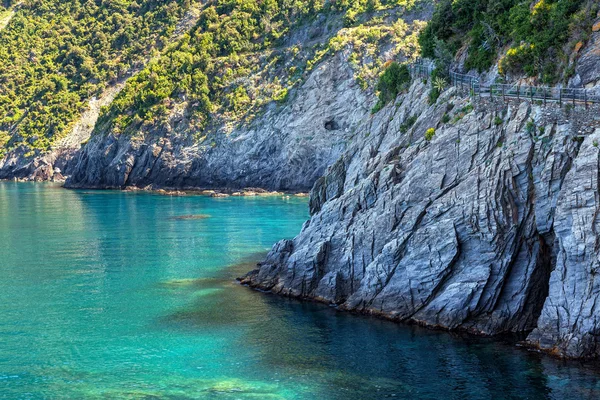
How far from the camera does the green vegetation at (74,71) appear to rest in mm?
175125

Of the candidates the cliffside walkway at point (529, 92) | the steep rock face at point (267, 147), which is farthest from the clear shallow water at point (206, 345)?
the steep rock face at point (267, 147)

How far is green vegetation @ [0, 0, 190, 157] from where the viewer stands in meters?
175

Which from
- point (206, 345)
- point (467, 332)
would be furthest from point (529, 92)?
point (206, 345)

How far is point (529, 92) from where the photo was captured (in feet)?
135

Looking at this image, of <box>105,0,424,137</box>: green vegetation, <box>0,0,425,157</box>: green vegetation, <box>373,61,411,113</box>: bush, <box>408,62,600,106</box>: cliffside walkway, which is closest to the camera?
<box>408,62,600,106</box>: cliffside walkway

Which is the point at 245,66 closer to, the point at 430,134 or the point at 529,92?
the point at 430,134

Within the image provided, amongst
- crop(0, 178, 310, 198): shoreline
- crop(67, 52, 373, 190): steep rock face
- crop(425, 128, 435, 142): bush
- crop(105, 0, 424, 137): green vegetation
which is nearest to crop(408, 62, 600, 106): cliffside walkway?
crop(425, 128, 435, 142): bush

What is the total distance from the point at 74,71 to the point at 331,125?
89457 millimetres

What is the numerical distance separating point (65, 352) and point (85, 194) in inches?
3615

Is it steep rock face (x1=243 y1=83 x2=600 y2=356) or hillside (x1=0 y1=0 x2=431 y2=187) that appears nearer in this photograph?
steep rock face (x1=243 y1=83 x2=600 y2=356)

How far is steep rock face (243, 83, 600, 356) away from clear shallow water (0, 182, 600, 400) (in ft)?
5.59

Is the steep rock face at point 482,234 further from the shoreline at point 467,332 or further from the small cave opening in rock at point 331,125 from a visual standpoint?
the small cave opening in rock at point 331,125

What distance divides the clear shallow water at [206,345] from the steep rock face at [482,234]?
170cm

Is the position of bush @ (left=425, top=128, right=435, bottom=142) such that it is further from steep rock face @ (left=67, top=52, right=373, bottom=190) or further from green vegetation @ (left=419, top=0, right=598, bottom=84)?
steep rock face @ (left=67, top=52, right=373, bottom=190)
